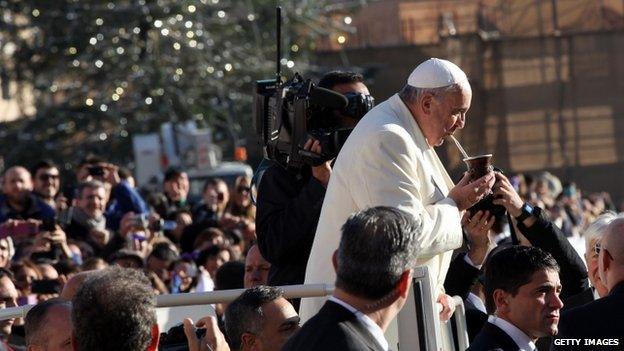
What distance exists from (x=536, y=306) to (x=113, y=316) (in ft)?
7.23

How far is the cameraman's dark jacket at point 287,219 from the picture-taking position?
660 centimetres

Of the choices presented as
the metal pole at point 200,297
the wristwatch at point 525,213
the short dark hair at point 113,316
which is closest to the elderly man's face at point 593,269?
the wristwatch at point 525,213

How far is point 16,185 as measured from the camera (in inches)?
496

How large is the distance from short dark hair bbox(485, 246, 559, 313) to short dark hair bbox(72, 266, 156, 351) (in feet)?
6.66

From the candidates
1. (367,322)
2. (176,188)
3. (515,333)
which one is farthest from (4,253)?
(367,322)

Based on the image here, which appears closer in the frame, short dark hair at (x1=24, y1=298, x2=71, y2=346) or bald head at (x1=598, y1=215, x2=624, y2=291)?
short dark hair at (x1=24, y1=298, x2=71, y2=346)

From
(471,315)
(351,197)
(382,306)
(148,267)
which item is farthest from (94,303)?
(148,267)

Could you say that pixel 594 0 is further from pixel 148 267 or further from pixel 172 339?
pixel 172 339

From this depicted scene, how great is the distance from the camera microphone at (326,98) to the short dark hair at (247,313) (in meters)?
0.82

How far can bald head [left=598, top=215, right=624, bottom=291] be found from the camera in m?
6.07

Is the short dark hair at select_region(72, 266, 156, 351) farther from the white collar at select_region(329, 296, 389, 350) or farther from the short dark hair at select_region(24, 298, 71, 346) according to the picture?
the short dark hair at select_region(24, 298, 71, 346)

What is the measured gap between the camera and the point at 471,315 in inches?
277

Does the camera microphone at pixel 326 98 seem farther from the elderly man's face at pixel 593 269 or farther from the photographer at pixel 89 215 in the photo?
the photographer at pixel 89 215

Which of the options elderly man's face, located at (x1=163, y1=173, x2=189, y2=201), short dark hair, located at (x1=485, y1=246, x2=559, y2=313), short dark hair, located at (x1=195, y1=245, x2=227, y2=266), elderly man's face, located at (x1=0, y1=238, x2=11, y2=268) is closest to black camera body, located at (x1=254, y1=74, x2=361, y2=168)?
short dark hair, located at (x1=485, y1=246, x2=559, y2=313)
